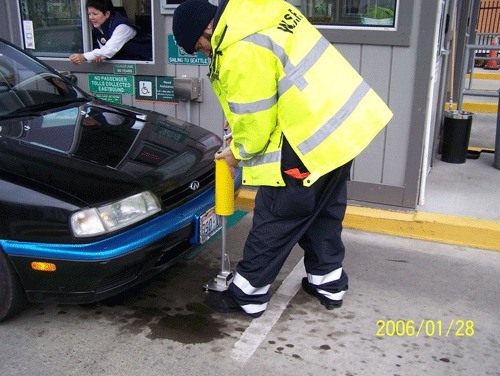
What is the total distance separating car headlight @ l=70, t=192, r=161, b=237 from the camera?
2.72 metres

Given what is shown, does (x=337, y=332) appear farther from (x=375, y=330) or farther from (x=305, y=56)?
(x=305, y=56)

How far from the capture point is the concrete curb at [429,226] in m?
4.30

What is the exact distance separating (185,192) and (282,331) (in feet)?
3.26

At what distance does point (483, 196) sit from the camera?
496 centimetres

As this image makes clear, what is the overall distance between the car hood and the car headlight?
5cm

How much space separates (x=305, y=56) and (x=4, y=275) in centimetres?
194

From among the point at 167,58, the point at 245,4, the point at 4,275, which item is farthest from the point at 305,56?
the point at 167,58

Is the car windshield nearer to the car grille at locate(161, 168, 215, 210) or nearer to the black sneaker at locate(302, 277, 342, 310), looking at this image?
the car grille at locate(161, 168, 215, 210)

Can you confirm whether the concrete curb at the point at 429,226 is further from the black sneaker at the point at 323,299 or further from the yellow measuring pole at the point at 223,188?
the yellow measuring pole at the point at 223,188

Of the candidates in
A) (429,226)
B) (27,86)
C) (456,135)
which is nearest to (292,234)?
(429,226)

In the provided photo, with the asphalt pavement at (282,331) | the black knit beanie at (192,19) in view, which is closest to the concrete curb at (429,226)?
the asphalt pavement at (282,331)

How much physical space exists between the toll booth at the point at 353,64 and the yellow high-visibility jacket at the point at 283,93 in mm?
1681

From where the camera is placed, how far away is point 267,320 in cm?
324

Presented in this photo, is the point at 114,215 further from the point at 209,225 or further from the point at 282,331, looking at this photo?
the point at 282,331
